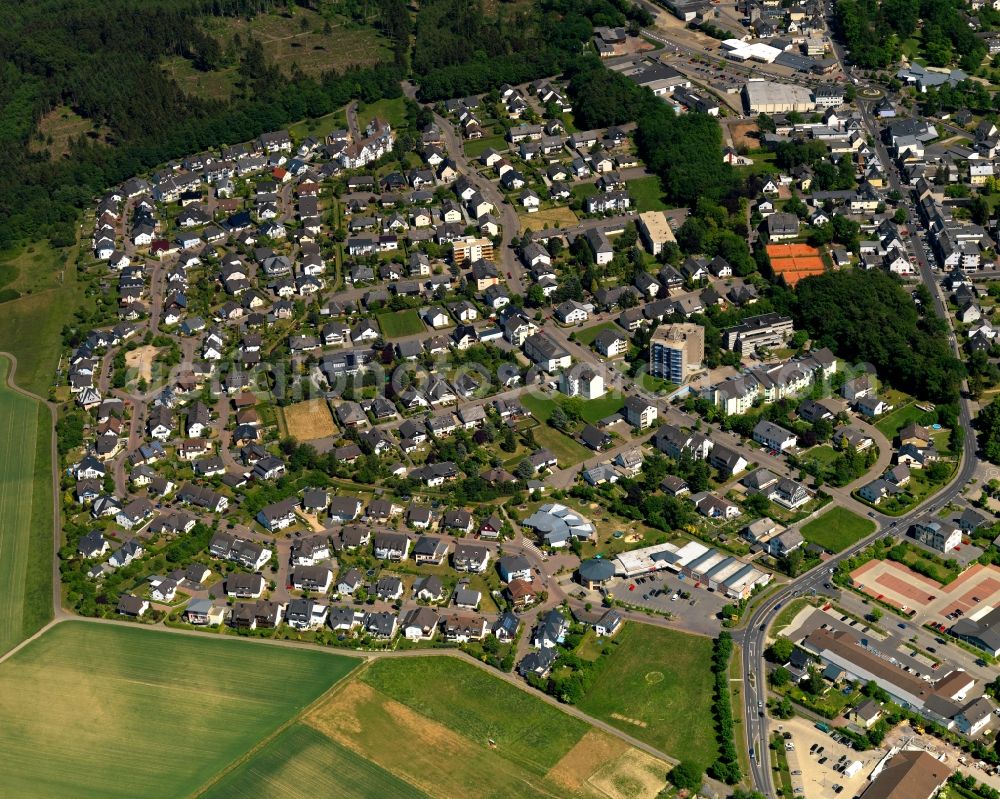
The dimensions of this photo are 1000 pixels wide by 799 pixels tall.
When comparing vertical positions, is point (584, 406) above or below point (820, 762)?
above

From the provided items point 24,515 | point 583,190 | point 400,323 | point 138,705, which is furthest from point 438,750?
point 583,190

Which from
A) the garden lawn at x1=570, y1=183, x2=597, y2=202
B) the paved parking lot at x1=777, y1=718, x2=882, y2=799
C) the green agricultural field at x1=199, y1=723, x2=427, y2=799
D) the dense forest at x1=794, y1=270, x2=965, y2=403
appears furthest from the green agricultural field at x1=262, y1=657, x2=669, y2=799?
the garden lawn at x1=570, y1=183, x2=597, y2=202

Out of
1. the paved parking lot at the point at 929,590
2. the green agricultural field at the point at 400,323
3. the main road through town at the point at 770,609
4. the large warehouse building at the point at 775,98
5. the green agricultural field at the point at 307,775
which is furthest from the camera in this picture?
the large warehouse building at the point at 775,98

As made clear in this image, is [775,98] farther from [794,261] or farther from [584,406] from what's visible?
[584,406]

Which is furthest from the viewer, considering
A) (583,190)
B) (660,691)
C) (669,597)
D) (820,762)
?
(583,190)

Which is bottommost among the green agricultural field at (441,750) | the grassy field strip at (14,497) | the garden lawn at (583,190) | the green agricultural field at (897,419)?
the grassy field strip at (14,497)

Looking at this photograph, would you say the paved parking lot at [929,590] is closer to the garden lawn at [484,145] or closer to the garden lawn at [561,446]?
the garden lawn at [561,446]

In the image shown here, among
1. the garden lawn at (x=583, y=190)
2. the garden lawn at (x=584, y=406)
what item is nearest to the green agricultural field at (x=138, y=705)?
the garden lawn at (x=584, y=406)
